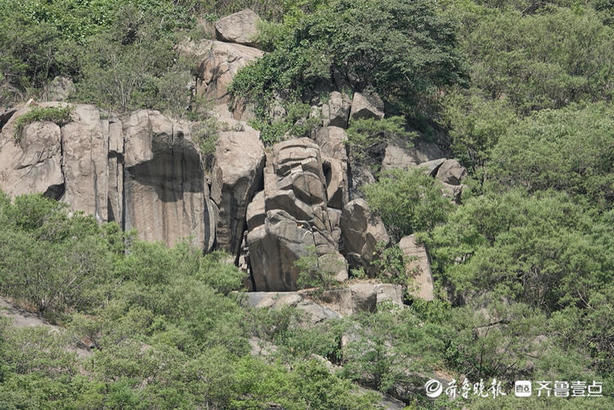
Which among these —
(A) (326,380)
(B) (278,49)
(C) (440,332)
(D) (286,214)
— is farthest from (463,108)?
(A) (326,380)

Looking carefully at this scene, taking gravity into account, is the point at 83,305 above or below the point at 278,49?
below

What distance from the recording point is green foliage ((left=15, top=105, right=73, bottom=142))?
42.6m

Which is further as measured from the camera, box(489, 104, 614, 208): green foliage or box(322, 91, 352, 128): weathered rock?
box(322, 91, 352, 128): weathered rock

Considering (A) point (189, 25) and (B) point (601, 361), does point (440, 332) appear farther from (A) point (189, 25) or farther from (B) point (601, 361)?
(A) point (189, 25)

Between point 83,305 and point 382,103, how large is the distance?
60.7ft

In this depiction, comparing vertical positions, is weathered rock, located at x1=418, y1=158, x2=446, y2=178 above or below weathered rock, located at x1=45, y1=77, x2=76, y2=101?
below

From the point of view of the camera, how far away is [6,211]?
37.5 meters

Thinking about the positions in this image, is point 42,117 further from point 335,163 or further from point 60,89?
point 335,163

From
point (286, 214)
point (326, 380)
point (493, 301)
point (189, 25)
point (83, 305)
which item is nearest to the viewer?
point (326, 380)

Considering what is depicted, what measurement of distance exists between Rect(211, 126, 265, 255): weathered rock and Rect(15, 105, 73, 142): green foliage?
6.01m

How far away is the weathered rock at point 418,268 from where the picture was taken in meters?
40.8

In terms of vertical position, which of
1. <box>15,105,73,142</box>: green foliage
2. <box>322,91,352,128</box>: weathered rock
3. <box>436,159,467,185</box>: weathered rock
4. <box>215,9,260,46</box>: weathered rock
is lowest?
<box>436,159,467,185</box>: weathered rock
